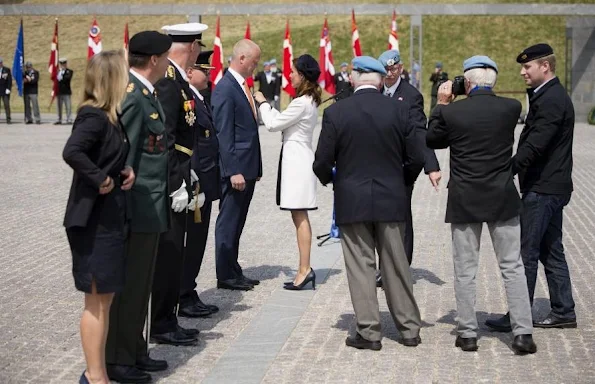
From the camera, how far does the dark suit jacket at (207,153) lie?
24.8 feet

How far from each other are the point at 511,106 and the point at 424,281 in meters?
2.66

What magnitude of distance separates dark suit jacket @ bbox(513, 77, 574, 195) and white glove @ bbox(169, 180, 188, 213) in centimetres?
211

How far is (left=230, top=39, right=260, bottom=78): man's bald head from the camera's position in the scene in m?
8.48

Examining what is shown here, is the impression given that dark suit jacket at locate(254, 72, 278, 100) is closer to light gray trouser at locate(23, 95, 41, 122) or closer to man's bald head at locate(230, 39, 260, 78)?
light gray trouser at locate(23, 95, 41, 122)

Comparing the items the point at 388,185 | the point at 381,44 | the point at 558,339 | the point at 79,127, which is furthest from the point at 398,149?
the point at 381,44

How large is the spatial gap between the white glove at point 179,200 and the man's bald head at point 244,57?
2.23m

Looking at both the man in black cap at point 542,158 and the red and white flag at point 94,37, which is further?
the red and white flag at point 94,37

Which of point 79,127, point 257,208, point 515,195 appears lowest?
point 257,208

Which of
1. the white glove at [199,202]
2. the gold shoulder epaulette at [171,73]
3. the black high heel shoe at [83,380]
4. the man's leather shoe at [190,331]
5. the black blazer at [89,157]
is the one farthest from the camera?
the white glove at [199,202]

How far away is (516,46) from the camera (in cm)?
5019

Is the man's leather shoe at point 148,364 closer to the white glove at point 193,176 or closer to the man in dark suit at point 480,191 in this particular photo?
the white glove at point 193,176

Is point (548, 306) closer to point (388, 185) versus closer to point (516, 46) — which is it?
point (388, 185)

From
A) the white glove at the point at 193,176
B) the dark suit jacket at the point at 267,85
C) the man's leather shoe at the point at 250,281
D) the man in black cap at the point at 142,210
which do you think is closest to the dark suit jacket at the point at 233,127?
the man's leather shoe at the point at 250,281

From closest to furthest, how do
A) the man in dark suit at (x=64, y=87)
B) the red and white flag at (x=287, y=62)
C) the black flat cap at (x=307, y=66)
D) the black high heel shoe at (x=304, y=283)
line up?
the black flat cap at (x=307, y=66), the black high heel shoe at (x=304, y=283), the man in dark suit at (x=64, y=87), the red and white flag at (x=287, y=62)
